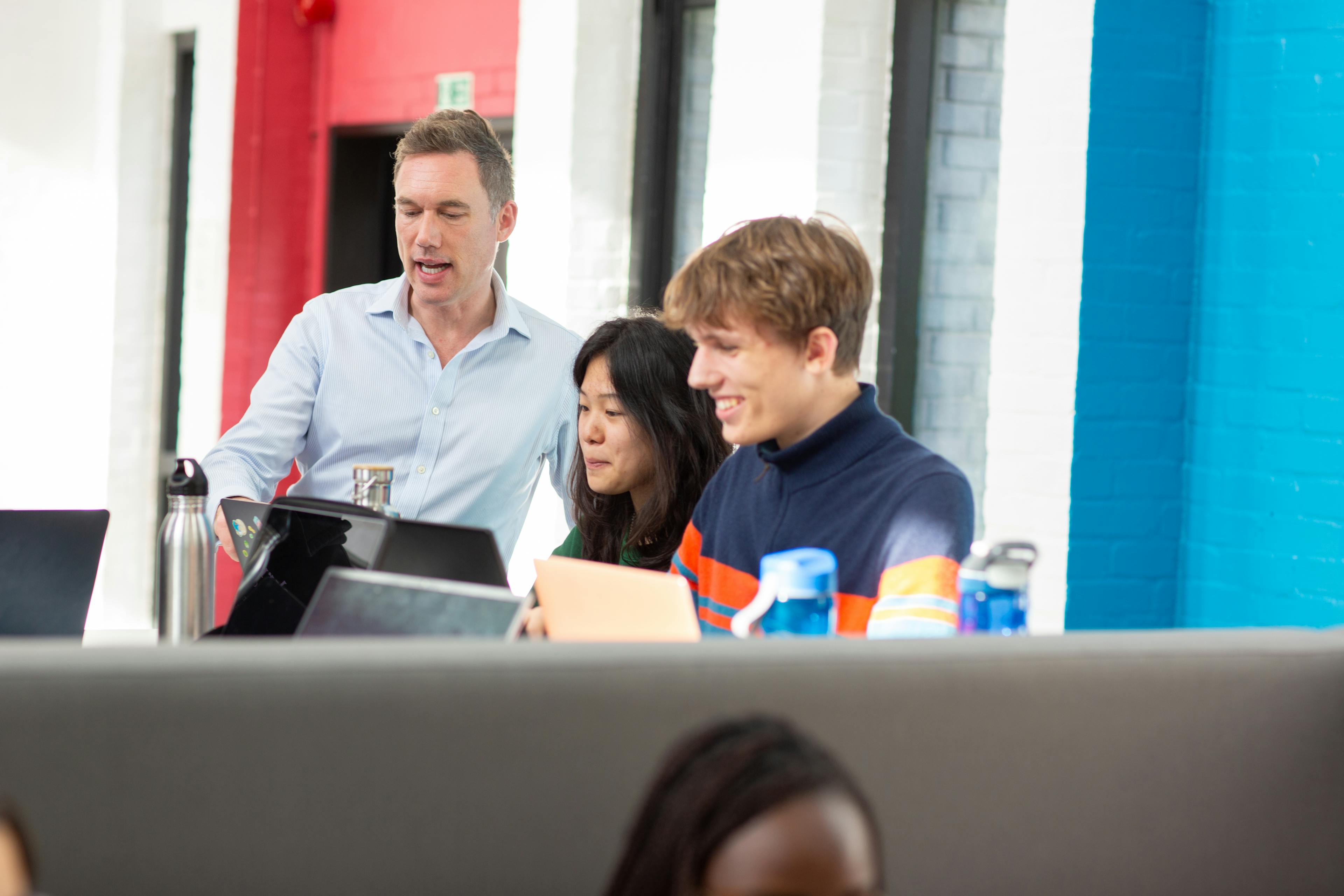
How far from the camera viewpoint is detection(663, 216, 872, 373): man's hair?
4.85 feet

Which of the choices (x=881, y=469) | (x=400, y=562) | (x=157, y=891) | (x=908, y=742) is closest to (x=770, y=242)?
(x=881, y=469)

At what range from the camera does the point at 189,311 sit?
17.5 feet

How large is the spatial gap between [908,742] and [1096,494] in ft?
5.99

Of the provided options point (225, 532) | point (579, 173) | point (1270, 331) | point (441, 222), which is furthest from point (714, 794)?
point (579, 173)

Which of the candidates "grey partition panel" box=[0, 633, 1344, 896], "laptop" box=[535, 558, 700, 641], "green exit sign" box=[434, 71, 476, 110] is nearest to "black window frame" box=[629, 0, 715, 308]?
"green exit sign" box=[434, 71, 476, 110]

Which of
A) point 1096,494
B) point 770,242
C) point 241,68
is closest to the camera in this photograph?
point 770,242

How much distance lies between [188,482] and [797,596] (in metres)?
Result: 0.77

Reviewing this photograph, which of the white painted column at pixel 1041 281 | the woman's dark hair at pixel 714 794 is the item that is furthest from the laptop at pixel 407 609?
the white painted column at pixel 1041 281

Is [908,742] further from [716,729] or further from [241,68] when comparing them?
[241,68]

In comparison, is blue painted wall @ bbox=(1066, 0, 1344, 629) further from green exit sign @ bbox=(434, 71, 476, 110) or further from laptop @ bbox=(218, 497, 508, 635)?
green exit sign @ bbox=(434, 71, 476, 110)

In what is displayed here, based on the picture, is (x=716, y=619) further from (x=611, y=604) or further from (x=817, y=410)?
(x=611, y=604)

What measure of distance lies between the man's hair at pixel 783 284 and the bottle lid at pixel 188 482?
0.58 meters

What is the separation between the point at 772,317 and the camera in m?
1.48

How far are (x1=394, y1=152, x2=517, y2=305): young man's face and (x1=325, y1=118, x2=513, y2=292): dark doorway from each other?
8.88 ft
